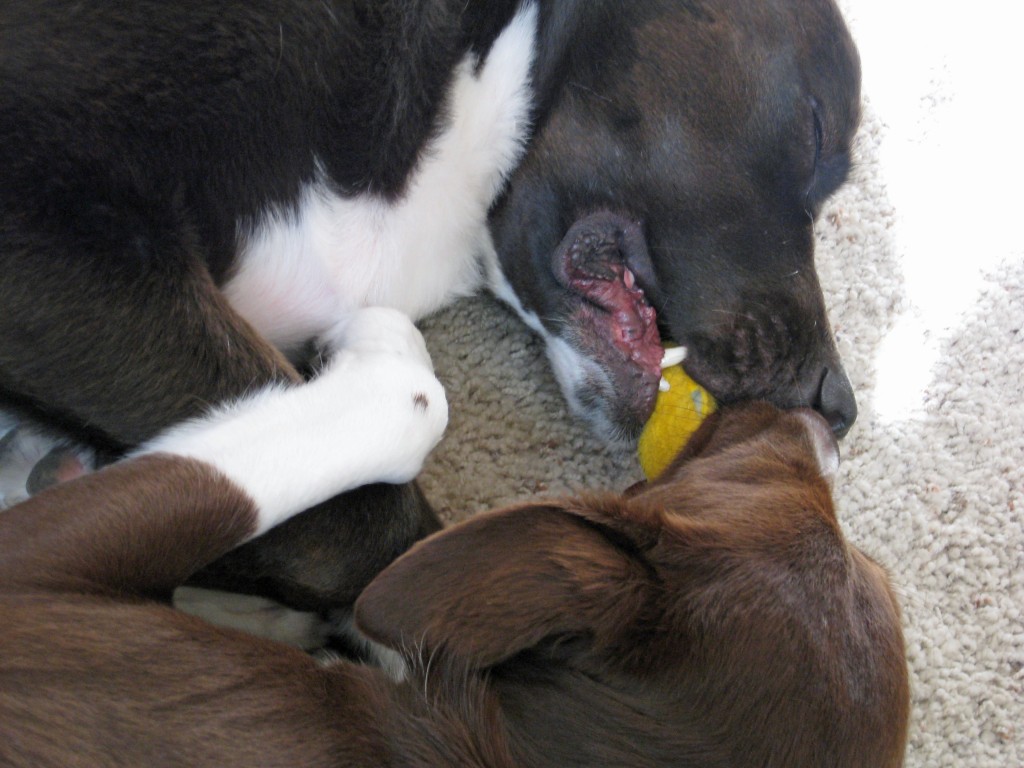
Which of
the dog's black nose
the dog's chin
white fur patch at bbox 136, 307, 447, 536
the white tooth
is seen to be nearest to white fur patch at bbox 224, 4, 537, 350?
white fur patch at bbox 136, 307, 447, 536

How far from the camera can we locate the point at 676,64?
1846 millimetres

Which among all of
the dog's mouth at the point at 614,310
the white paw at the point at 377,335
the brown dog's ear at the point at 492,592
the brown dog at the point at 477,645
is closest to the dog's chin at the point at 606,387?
the dog's mouth at the point at 614,310

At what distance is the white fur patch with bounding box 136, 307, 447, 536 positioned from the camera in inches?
56.7

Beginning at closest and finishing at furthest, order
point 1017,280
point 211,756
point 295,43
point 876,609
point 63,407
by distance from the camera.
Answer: point 211,756
point 876,609
point 63,407
point 295,43
point 1017,280

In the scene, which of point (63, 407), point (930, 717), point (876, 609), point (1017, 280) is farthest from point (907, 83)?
point (63, 407)

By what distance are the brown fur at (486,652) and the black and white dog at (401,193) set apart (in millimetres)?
231

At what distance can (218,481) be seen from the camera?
141 cm

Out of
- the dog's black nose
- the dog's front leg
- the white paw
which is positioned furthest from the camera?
the dog's black nose

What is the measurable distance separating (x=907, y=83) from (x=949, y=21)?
0.26 metres

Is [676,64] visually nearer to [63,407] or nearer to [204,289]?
[204,289]

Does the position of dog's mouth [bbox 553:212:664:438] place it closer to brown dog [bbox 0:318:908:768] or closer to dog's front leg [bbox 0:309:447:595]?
dog's front leg [bbox 0:309:447:595]

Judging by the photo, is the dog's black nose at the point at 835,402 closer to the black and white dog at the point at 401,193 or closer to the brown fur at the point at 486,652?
the black and white dog at the point at 401,193

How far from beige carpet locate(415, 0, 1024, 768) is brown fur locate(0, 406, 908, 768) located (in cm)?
70

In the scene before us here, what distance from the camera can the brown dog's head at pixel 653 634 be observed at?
1184 millimetres
